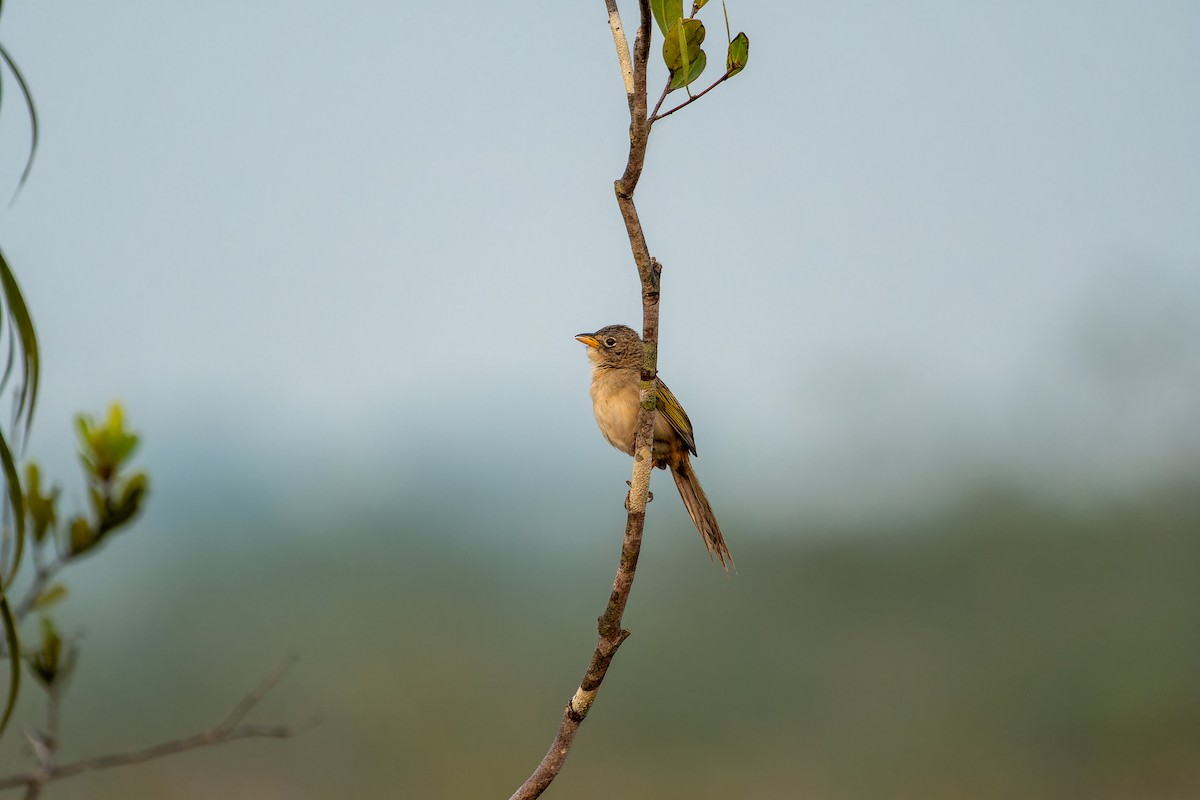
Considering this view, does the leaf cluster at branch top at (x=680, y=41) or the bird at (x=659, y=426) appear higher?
the leaf cluster at branch top at (x=680, y=41)

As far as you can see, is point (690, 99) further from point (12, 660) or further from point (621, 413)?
point (621, 413)

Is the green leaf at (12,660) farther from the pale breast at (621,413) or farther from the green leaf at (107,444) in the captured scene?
the pale breast at (621,413)

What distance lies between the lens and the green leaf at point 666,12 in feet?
7.22

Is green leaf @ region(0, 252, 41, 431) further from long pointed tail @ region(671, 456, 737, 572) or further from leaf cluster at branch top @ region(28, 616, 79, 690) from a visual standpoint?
long pointed tail @ region(671, 456, 737, 572)

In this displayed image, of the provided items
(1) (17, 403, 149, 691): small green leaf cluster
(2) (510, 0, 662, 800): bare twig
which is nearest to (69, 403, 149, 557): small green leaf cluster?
(1) (17, 403, 149, 691): small green leaf cluster

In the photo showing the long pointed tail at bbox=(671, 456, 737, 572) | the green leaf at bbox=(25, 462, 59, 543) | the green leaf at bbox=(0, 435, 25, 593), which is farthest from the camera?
the long pointed tail at bbox=(671, 456, 737, 572)

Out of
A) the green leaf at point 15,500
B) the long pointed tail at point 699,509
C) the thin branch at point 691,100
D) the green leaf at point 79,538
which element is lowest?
the long pointed tail at point 699,509

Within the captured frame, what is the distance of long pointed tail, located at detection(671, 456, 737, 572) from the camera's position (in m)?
4.50

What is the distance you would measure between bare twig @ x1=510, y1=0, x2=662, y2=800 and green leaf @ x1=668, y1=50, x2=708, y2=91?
0.07 m

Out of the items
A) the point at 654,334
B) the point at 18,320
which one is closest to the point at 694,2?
the point at 654,334

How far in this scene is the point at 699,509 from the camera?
15.4 ft

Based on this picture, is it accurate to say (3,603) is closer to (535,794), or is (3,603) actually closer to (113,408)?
(535,794)

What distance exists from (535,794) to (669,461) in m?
2.74

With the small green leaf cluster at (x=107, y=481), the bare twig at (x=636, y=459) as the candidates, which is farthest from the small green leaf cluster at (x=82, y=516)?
the bare twig at (x=636, y=459)
